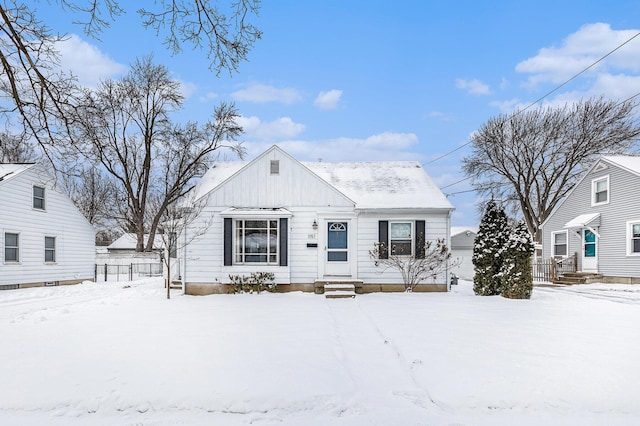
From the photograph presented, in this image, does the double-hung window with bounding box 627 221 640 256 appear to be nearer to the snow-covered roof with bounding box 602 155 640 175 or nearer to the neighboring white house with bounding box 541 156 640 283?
the neighboring white house with bounding box 541 156 640 283

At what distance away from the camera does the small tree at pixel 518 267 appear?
42.2 ft

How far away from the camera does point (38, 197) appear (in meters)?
18.5

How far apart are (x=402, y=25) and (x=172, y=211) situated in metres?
8.86

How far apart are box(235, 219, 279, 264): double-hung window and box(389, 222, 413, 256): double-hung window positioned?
3.94 meters

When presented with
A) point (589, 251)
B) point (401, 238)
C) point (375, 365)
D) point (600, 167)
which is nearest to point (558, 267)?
point (589, 251)

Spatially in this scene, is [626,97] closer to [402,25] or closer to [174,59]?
[402,25]

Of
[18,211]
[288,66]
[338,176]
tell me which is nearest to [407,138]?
[338,176]

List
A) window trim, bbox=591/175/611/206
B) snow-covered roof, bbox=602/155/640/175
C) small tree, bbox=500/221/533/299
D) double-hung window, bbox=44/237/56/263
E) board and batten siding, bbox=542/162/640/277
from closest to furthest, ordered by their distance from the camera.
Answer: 1. small tree, bbox=500/221/533/299
2. board and batten siding, bbox=542/162/640/277
3. snow-covered roof, bbox=602/155/640/175
4. double-hung window, bbox=44/237/56/263
5. window trim, bbox=591/175/611/206

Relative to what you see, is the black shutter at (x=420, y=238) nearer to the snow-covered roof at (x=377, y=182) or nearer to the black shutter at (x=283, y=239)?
the snow-covered roof at (x=377, y=182)

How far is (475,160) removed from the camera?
3328 centimetres

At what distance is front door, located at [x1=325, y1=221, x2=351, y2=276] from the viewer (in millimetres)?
14297

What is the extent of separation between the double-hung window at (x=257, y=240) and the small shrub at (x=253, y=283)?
0.54m

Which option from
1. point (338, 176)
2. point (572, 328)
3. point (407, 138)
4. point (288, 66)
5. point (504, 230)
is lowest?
point (572, 328)

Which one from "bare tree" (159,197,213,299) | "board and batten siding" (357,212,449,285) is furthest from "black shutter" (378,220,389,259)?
"bare tree" (159,197,213,299)
